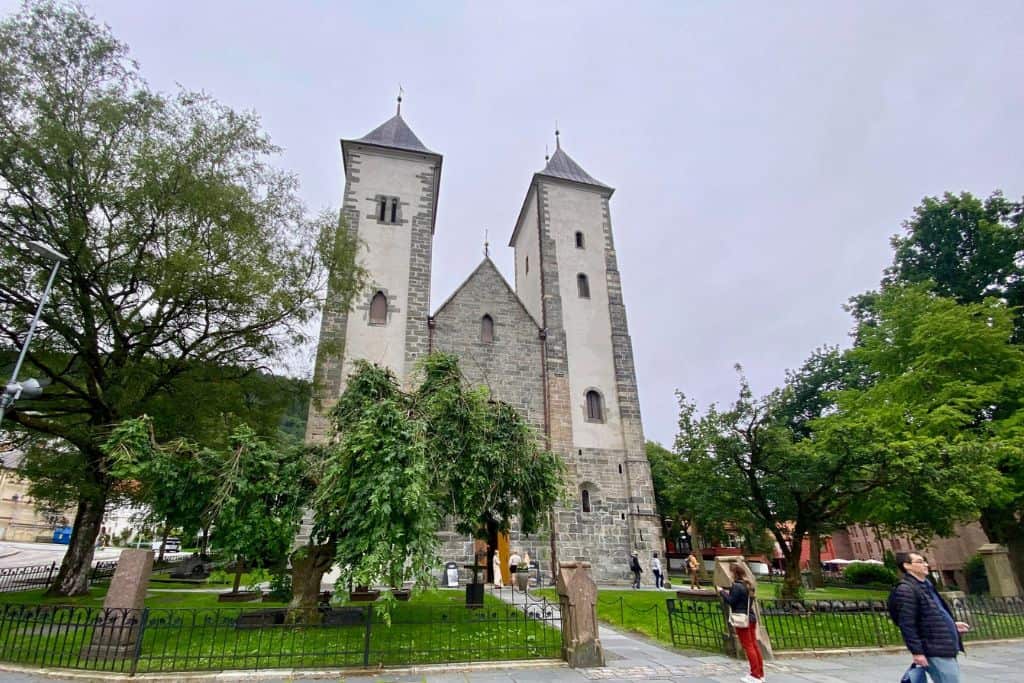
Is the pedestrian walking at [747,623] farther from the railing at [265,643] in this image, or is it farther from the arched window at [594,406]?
the arched window at [594,406]

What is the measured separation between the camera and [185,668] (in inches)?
288

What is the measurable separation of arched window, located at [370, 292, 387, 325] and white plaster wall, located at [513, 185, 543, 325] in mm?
6684

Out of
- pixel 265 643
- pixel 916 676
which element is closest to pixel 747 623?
pixel 916 676

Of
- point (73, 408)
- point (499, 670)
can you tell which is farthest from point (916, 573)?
point (73, 408)

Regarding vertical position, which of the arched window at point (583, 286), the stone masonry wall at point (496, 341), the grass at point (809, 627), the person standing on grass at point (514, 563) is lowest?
the grass at point (809, 627)

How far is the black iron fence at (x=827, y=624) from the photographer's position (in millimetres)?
9430

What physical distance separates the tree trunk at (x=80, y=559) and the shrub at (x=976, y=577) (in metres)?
35.1

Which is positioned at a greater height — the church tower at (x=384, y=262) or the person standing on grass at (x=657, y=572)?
the church tower at (x=384, y=262)

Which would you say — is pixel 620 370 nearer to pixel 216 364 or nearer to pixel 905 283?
pixel 905 283

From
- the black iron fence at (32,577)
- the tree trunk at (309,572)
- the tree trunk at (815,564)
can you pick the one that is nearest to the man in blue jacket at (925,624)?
the tree trunk at (309,572)

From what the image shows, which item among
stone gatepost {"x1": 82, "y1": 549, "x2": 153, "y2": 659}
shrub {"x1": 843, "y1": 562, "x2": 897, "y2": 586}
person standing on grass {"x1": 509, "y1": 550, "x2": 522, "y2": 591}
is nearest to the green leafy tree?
person standing on grass {"x1": 509, "y1": 550, "x2": 522, "y2": 591}

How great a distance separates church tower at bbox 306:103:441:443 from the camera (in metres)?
19.7

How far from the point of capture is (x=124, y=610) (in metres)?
7.52

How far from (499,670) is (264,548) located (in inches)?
184
